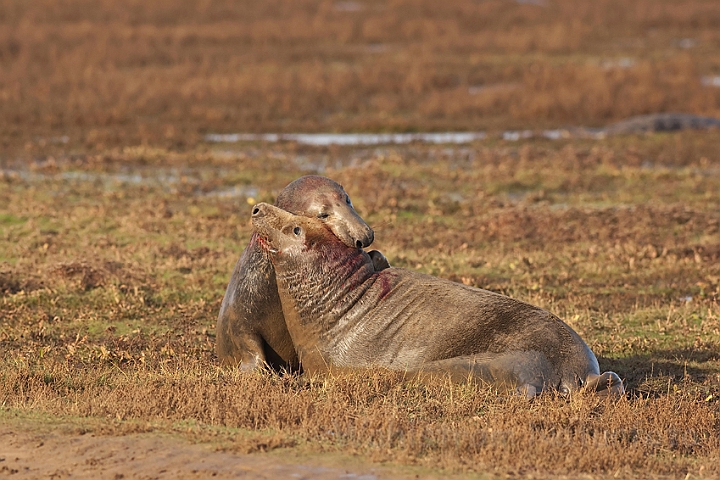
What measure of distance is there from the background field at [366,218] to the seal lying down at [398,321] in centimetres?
26

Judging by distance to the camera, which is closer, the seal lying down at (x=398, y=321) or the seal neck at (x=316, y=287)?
the seal lying down at (x=398, y=321)

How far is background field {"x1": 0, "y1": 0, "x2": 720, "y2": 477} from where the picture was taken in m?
7.38

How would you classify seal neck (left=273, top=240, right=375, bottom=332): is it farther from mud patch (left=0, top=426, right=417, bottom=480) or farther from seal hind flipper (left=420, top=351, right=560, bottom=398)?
mud patch (left=0, top=426, right=417, bottom=480)

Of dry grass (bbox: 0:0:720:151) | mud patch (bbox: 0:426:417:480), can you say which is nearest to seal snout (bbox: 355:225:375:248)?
mud patch (bbox: 0:426:417:480)

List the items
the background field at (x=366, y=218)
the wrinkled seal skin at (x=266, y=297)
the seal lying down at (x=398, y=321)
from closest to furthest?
the background field at (x=366, y=218), the seal lying down at (x=398, y=321), the wrinkled seal skin at (x=266, y=297)

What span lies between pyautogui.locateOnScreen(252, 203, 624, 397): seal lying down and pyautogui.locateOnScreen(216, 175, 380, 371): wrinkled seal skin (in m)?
0.10

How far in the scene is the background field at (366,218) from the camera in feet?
24.2

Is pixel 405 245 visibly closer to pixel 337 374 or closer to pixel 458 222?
pixel 458 222

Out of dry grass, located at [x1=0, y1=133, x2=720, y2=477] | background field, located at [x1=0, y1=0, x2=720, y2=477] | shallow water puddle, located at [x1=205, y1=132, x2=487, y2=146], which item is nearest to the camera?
dry grass, located at [x1=0, y1=133, x2=720, y2=477]

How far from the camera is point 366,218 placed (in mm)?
16688

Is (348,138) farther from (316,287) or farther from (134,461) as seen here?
(134,461)

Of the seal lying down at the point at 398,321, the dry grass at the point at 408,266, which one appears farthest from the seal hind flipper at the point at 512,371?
the dry grass at the point at 408,266

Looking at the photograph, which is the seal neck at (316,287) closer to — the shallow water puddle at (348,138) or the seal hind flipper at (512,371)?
the seal hind flipper at (512,371)

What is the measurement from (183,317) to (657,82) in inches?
962
